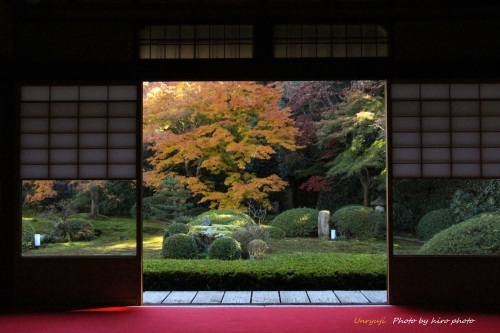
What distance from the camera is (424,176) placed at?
17.0 feet

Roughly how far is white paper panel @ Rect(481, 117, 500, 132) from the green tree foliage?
204 inches

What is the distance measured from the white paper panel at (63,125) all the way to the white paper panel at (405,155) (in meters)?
3.24

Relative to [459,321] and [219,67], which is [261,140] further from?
[459,321]

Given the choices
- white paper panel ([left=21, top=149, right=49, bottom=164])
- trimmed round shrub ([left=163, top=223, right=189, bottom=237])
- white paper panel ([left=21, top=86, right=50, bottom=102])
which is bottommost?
trimmed round shrub ([left=163, top=223, right=189, bottom=237])

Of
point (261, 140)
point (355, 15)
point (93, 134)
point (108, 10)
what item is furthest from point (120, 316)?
point (261, 140)

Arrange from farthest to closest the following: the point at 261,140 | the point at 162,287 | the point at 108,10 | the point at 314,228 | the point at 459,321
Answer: the point at 314,228 → the point at 261,140 → the point at 162,287 → the point at 108,10 → the point at 459,321

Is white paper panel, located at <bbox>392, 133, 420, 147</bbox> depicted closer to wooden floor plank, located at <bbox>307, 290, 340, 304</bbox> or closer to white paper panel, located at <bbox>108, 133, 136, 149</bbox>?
wooden floor plank, located at <bbox>307, 290, 340, 304</bbox>

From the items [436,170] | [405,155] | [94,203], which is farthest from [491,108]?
[94,203]

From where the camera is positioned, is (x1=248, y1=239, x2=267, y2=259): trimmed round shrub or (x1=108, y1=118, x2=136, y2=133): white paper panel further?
(x1=248, y1=239, x2=267, y2=259): trimmed round shrub

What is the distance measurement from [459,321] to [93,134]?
3853mm

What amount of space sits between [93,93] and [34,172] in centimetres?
100

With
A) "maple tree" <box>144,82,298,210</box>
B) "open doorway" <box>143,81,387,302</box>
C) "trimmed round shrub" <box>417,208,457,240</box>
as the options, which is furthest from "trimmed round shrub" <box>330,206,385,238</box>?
"maple tree" <box>144,82,298,210</box>

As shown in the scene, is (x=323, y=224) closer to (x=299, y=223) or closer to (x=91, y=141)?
(x=299, y=223)

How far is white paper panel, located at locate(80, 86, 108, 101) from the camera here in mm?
5293
